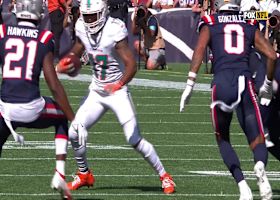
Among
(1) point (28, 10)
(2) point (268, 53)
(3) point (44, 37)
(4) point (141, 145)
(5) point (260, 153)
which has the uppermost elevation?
(1) point (28, 10)

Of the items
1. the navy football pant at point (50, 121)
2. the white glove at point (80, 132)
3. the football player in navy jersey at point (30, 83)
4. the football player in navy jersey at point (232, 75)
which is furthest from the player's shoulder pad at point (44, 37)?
the football player in navy jersey at point (232, 75)

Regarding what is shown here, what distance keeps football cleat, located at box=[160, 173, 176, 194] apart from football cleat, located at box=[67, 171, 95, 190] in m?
0.63

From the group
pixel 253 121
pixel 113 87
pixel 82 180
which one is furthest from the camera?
pixel 82 180

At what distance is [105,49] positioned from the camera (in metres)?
11.0

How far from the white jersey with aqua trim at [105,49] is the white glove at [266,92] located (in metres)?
1.23

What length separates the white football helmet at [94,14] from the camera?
10.9 metres

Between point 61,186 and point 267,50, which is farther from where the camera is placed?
point 267,50

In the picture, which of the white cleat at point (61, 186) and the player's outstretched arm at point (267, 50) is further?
the player's outstretched arm at point (267, 50)

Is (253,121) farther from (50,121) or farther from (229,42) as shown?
(50,121)

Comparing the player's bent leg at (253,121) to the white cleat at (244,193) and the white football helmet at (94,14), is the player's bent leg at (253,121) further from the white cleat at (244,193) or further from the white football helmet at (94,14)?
the white football helmet at (94,14)

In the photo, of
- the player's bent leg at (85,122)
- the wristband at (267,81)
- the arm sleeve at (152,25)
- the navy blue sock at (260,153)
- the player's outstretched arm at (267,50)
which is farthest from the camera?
the arm sleeve at (152,25)

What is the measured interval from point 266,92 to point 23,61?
2.10 m

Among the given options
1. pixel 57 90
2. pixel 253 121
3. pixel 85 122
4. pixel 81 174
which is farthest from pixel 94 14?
pixel 253 121

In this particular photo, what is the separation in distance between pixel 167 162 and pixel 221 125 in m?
2.83
